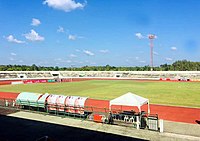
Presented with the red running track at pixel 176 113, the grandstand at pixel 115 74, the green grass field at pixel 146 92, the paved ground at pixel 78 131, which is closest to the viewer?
the paved ground at pixel 78 131

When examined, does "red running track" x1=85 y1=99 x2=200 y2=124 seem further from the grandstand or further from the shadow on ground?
the grandstand

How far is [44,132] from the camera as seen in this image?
14.2 meters

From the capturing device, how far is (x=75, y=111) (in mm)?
18500

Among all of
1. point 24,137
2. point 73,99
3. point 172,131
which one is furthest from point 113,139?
point 73,99

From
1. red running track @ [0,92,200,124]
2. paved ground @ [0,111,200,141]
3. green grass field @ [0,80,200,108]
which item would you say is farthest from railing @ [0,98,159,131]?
green grass field @ [0,80,200,108]

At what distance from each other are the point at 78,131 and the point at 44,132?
236 centimetres

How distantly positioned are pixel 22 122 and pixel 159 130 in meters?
10.9

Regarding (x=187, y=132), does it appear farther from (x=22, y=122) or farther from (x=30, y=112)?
(x=30, y=112)

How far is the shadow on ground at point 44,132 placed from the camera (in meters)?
13.1

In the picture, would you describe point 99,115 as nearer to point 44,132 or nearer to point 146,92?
point 44,132

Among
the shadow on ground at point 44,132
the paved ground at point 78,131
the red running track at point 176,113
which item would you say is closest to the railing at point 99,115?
the paved ground at point 78,131

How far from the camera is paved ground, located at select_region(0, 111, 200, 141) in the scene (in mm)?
13180

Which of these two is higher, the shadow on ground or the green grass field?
the green grass field

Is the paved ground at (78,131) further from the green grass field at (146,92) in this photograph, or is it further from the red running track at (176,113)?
the green grass field at (146,92)
